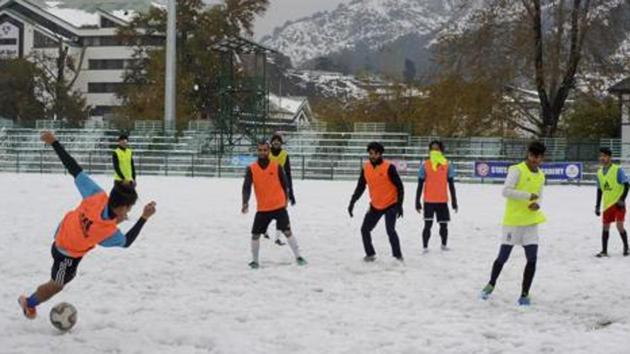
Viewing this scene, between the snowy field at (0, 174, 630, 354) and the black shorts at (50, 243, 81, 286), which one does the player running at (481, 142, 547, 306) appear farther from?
the black shorts at (50, 243, 81, 286)

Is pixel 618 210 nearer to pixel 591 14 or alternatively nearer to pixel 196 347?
pixel 196 347

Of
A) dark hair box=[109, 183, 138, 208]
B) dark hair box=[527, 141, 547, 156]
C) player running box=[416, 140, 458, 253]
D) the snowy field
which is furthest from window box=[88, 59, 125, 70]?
dark hair box=[109, 183, 138, 208]

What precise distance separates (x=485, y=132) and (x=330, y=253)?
38.1 metres

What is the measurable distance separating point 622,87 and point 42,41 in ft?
201

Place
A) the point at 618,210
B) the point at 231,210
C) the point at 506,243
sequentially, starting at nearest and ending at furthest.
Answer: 1. the point at 506,243
2. the point at 618,210
3. the point at 231,210

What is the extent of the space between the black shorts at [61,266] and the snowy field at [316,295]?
463mm

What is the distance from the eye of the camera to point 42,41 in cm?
8306

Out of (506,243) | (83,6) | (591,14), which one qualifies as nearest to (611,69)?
(591,14)

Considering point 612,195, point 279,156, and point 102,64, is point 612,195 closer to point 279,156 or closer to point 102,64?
point 279,156

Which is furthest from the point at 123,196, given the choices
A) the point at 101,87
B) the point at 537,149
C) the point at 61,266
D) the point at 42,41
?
the point at 101,87

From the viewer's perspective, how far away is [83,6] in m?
92.3

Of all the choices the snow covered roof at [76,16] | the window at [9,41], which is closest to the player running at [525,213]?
the snow covered roof at [76,16]

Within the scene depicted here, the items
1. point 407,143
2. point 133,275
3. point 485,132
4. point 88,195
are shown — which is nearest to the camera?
point 88,195

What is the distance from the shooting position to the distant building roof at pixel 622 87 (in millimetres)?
39409
